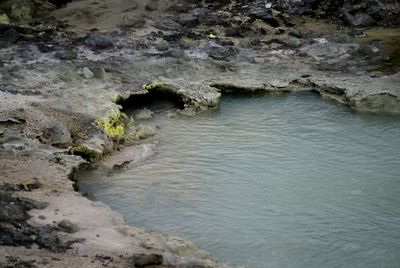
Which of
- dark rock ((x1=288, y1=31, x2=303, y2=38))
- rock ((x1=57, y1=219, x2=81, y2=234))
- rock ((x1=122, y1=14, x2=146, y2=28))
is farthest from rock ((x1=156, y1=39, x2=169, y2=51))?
rock ((x1=57, y1=219, x2=81, y2=234))

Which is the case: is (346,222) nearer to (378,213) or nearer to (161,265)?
(378,213)

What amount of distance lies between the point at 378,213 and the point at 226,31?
8103 millimetres

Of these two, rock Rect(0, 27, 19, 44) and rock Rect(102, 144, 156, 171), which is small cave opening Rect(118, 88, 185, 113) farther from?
rock Rect(0, 27, 19, 44)

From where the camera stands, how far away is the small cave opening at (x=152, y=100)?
12188 mm

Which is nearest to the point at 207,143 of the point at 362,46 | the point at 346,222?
the point at 346,222

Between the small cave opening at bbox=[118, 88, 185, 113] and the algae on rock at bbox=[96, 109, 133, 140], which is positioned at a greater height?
the small cave opening at bbox=[118, 88, 185, 113]

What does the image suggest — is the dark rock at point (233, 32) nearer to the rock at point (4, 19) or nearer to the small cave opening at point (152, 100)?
the small cave opening at point (152, 100)

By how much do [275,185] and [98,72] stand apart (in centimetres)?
515

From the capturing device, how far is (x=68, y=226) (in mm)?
6965

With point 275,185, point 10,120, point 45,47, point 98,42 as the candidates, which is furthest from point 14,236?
point 98,42

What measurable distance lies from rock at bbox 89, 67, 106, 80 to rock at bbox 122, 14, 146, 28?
3372 millimetres

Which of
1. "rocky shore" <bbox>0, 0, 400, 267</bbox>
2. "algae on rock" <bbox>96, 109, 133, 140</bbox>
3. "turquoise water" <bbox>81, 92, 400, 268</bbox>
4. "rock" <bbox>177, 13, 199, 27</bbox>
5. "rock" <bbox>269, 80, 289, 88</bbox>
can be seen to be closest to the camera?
"rocky shore" <bbox>0, 0, 400, 267</bbox>

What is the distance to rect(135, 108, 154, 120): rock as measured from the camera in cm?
1178

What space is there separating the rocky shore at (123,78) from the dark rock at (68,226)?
0.02 m
